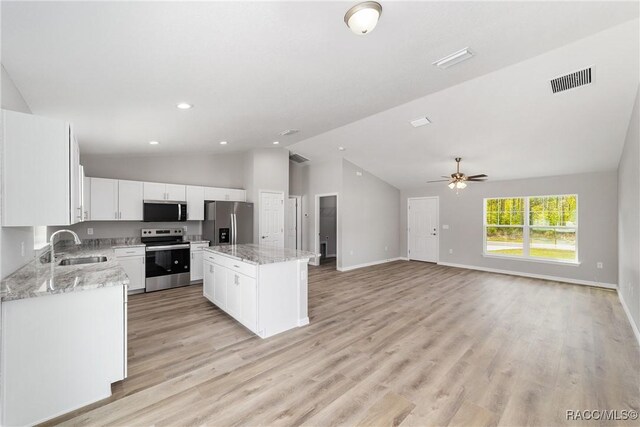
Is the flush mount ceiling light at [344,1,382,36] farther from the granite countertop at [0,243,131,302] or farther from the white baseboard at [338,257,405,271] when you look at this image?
the white baseboard at [338,257,405,271]

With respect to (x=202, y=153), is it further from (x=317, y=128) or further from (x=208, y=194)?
(x=317, y=128)

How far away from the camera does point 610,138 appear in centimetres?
432

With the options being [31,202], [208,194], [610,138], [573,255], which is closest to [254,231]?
[208,194]

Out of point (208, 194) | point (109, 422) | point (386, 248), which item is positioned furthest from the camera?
point (386, 248)

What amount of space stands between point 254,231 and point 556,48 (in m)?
5.64

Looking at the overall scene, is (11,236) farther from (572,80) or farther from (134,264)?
(572,80)

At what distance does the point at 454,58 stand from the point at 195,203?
5147 millimetres

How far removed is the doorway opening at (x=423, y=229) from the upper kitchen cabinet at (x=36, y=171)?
7970 mm

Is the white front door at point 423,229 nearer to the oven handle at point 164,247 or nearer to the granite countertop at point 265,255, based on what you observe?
the granite countertop at point 265,255

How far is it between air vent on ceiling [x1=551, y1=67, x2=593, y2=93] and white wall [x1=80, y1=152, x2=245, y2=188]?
5.84 meters

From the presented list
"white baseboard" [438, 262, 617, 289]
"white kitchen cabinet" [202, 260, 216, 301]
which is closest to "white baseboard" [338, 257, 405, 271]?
"white baseboard" [438, 262, 617, 289]

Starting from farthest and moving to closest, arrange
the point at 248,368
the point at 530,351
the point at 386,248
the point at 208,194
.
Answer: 1. the point at 386,248
2. the point at 208,194
3. the point at 530,351
4. the point at 248,368

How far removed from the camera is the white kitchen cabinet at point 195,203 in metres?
5.67

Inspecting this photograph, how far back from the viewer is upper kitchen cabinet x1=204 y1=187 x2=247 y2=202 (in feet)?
19.5
